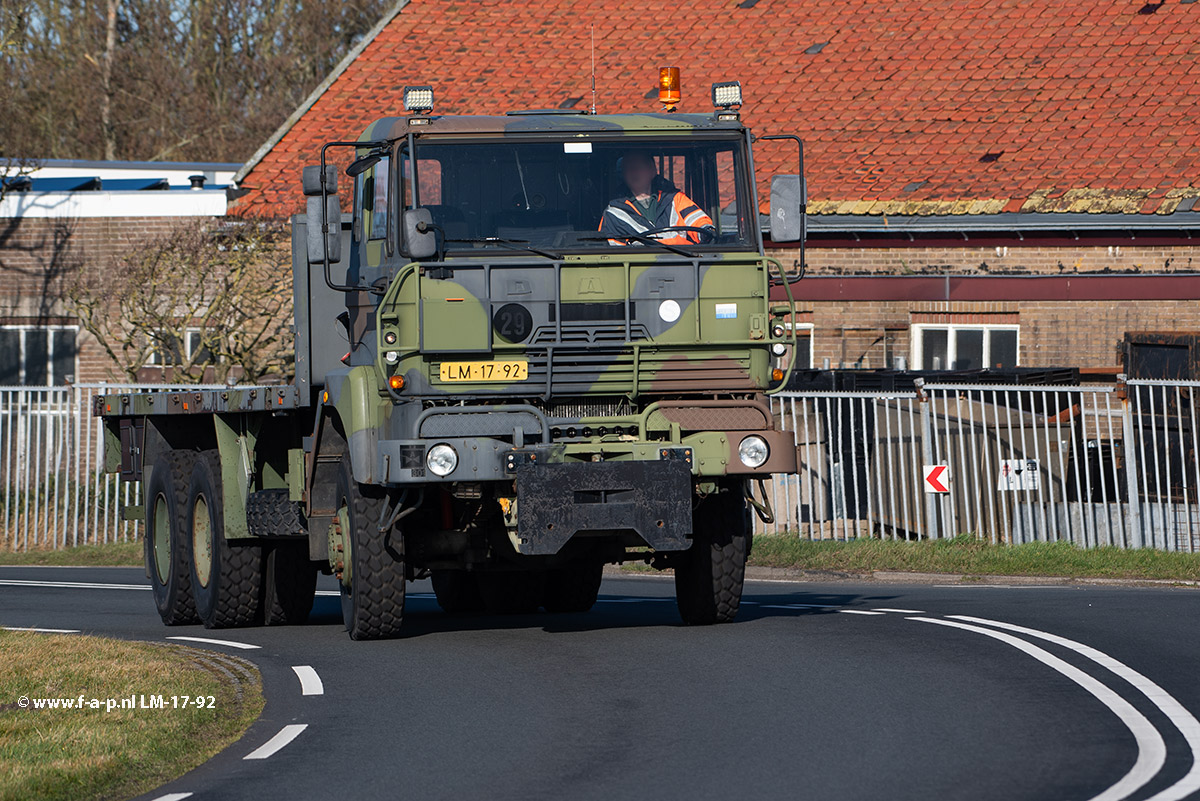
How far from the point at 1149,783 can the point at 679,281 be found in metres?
4.92

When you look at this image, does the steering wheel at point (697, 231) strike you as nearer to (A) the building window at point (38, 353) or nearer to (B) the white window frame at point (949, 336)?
(B) the white window frame at point (949, 336)

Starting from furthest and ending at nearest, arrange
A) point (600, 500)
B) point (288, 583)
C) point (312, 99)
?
point (312, 99) → point (288, 583) → point (600, 500)

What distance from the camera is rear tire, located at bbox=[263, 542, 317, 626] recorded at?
14.0m

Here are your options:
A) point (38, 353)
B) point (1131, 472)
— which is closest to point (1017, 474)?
point (1131, 472)

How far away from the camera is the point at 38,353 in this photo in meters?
29.2

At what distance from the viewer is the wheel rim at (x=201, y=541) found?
1409 cm

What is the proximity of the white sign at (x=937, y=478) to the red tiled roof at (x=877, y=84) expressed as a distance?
19.7ft

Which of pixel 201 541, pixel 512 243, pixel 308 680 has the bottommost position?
pixel 308 680

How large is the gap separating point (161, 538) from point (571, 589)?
3294mm

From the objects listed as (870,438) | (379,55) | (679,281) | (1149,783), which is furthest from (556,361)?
(379,55)

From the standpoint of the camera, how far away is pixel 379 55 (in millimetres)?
30547

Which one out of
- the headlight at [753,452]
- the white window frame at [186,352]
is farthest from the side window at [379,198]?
the white window frame at [186,352]

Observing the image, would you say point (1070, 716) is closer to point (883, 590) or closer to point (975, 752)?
point (975, 752)

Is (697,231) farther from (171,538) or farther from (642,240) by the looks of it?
(171,538)
